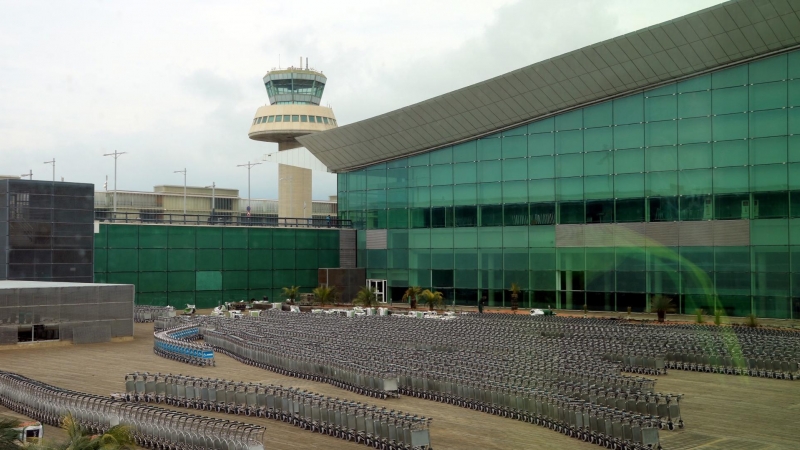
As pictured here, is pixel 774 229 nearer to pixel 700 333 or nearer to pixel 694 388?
pixel 700 333

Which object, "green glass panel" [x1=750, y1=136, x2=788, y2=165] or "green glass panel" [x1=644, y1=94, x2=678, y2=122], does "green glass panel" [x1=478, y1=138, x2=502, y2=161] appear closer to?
"green glass panel" [x1=644, y1=94, x2=678, y2=122]

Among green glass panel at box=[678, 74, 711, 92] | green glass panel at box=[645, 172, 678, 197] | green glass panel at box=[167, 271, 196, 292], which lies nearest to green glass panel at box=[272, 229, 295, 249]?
green glass panel at box=[167, 271, 196, 292]

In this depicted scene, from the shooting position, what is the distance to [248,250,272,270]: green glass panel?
76.4m

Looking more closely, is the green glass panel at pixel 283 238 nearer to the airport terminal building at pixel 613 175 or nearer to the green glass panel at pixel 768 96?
the airport terminal building at pixel 613 175

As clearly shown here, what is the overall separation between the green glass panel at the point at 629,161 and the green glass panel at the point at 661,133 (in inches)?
38.2

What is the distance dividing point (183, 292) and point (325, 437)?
49987 mm

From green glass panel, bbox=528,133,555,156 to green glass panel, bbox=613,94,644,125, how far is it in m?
5.44

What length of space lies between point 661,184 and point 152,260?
40.5 m

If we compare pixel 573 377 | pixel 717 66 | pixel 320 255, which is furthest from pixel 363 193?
pixel 573 377

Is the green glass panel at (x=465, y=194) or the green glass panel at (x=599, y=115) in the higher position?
the green glass panel at (x=599, y=115)

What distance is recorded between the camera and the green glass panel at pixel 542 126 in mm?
65875

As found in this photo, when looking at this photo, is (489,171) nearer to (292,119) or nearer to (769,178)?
(769,178)

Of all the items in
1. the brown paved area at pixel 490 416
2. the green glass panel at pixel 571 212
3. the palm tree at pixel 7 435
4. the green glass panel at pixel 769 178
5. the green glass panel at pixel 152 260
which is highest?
Result: the green glass panel at pixel 769 178

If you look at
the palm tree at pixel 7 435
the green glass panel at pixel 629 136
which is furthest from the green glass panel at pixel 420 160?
the palm tree at pixel 7 435
